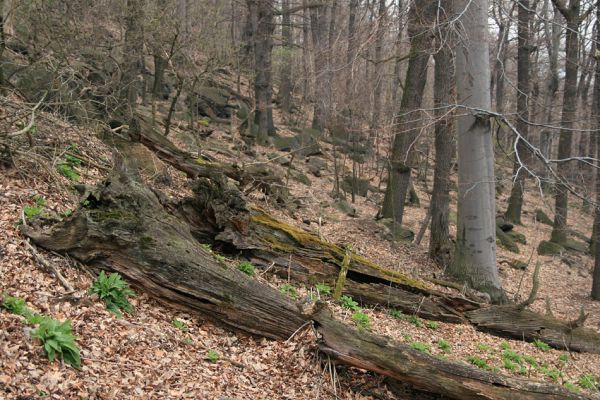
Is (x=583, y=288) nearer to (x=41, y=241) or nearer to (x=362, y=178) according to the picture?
(x=362, y=178)

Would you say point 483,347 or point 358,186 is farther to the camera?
point 358,186

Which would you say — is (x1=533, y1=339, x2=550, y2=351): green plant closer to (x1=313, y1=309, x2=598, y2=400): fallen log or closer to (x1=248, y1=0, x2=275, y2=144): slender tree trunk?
(x1=313, y1=309, x2=598, y2=400): fallen log

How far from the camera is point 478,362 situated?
6.79m

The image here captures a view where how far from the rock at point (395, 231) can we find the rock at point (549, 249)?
675 centimetres

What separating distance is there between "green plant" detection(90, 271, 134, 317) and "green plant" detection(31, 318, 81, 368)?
0.87 meters

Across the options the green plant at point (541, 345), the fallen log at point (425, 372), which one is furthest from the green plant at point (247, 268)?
the green plant at point (541, 345)

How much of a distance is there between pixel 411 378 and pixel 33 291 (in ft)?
11.3

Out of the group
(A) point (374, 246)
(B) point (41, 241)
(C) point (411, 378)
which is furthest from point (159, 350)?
(A) point (374, 246)

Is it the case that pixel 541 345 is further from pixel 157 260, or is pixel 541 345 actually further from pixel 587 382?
pixel 157 260

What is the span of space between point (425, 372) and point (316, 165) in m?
14.9

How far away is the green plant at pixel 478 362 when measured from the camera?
6.76 meters

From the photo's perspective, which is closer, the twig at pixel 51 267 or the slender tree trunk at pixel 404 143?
the twig at pixel 51 267

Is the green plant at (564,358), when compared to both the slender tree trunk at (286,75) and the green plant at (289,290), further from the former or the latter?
the slender tree trunk at (286,75)

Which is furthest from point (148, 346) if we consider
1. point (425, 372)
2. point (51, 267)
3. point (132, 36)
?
point (132, 36)
